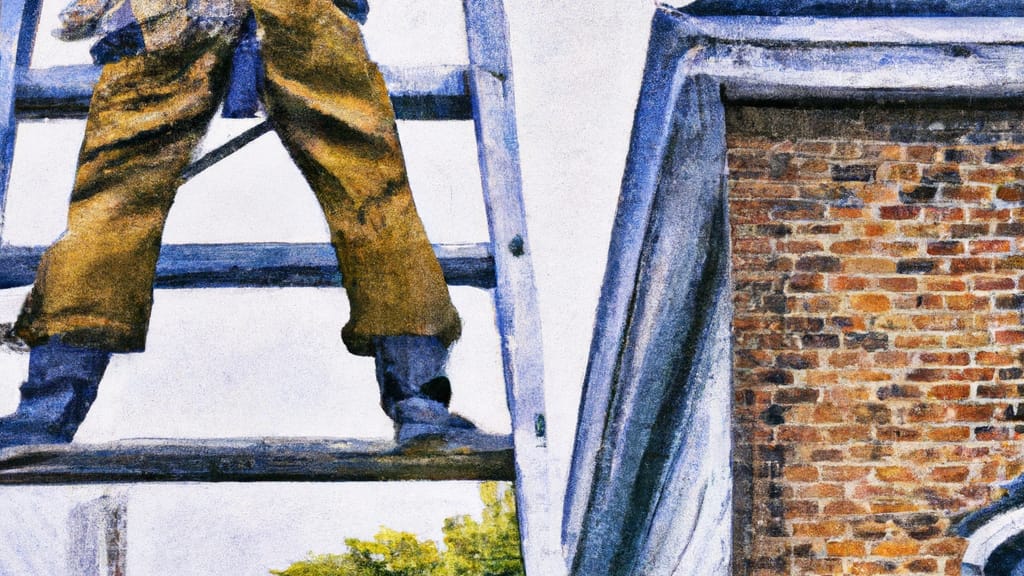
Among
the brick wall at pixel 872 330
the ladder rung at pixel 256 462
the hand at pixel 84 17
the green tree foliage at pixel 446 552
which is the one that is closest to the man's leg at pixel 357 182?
the ladder rung at pixel 256 462

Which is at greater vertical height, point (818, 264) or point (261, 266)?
point (261, 266)

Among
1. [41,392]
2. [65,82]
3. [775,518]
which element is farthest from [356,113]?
[775,518]

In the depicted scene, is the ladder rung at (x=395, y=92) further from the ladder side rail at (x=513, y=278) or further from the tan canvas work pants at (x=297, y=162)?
the tan canvas work pants at (x=297, y=162)

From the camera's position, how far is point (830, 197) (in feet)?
9.91

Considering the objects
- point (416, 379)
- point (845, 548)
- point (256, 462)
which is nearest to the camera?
point (256, 462)

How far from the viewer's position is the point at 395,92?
2.61m

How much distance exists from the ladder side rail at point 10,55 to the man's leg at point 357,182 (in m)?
0.72

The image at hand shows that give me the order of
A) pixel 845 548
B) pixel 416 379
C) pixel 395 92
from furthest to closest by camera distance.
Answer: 1. pixel 845 548
2. pixel 395 92
3. pixel 416 379

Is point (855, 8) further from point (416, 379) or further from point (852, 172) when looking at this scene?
point (416, 379)

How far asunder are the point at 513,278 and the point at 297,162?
0.56 m

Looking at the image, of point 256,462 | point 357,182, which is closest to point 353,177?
point 357,182

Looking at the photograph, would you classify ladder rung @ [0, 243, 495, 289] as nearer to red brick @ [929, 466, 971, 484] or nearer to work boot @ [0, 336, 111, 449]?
work boot @ [0, 336, 111, 449]

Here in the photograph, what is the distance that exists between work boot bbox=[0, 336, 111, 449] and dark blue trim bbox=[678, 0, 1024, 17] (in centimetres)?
181

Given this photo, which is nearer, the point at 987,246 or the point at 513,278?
the point at 513,278
